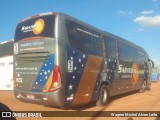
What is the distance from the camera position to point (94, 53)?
1019cm

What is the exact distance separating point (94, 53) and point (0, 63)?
10558 mm

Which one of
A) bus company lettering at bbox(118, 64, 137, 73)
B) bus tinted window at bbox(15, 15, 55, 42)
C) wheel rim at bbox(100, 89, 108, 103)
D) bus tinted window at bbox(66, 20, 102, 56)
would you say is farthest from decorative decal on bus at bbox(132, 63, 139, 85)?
bus tinted window at bbox(15, 15, 55, 42)

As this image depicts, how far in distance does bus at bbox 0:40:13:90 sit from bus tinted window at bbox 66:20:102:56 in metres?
8.94

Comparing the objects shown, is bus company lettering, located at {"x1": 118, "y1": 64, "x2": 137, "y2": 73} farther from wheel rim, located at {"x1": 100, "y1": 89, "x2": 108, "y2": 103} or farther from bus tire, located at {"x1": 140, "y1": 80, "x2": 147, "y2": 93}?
bus tire, located at {"x1": 140, "y1": 80, "x2": 147, "y2": 93}

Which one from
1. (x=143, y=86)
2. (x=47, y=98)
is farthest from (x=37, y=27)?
(x=143, y=86)

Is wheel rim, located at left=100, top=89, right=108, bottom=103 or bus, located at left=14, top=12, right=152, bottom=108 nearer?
bus, located at left=14, top=12, right=152, bottom=108

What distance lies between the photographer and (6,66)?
698 inches

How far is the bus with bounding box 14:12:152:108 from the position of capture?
Answer: 26.6 ft

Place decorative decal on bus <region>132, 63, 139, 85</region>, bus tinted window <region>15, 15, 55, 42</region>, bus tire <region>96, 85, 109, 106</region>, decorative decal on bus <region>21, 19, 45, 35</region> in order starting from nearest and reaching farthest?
bus tinted window <region>15, 15, 55, 42</region>
decorative decal on bus <region>21, 19, 45, 35</region>
bus tire <region>96, 85, 109, 106</region>
decorative decal on bus <region>132, 63, 139, 85</region>

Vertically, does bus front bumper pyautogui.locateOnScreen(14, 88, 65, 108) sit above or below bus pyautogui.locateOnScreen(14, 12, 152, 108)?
below

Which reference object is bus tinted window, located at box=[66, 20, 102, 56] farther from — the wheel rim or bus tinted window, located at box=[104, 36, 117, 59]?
the wheel rim

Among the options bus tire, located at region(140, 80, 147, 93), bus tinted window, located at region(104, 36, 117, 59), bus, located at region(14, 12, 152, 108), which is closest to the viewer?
bus, located at region(14, 12, 152, 108)

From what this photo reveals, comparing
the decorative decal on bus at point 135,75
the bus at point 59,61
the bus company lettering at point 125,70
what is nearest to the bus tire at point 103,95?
the bus at point 59,61

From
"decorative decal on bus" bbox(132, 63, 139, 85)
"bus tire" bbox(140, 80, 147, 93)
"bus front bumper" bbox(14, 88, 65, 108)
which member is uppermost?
"decorative decal on bus" bbox(132, 63, 139, 85)
